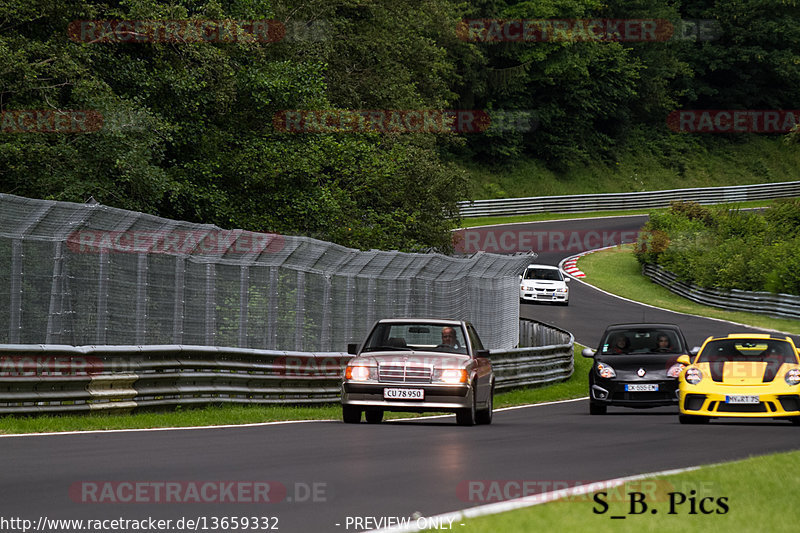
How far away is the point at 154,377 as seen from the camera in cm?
1734

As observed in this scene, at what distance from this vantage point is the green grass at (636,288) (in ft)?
153

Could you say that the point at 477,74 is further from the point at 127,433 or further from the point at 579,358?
the point at 127,433

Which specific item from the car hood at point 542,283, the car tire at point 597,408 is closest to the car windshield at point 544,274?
the car hood at point 542,283

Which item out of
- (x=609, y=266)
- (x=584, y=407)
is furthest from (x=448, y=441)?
(x=609, y=266)

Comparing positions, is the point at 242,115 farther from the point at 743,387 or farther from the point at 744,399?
the point at 744,399

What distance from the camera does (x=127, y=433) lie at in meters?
14.2

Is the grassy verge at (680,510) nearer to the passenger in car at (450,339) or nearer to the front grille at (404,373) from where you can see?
the front grille at (404,373)

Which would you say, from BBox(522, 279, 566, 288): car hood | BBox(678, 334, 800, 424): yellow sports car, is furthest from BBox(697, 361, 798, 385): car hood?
BBox(522, 279, 566, 288): car hood

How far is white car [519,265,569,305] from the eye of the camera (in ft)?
156

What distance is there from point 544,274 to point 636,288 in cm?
847

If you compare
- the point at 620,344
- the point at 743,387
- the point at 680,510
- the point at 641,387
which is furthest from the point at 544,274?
the point at 680,510

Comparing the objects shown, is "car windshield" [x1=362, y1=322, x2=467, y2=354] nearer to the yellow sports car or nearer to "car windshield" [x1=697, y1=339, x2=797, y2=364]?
the yellow sports car

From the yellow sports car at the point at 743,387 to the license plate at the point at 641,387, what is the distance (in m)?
1.84

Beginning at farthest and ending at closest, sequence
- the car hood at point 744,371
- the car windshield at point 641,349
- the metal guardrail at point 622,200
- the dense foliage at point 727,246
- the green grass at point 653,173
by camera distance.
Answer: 1. the green grass at point 653,173
2. the metal guardrail at point 622,200
3. the dense foliage at point 727,246
4. the car windshield at point 641,349
5. the car hood at point 744,371
